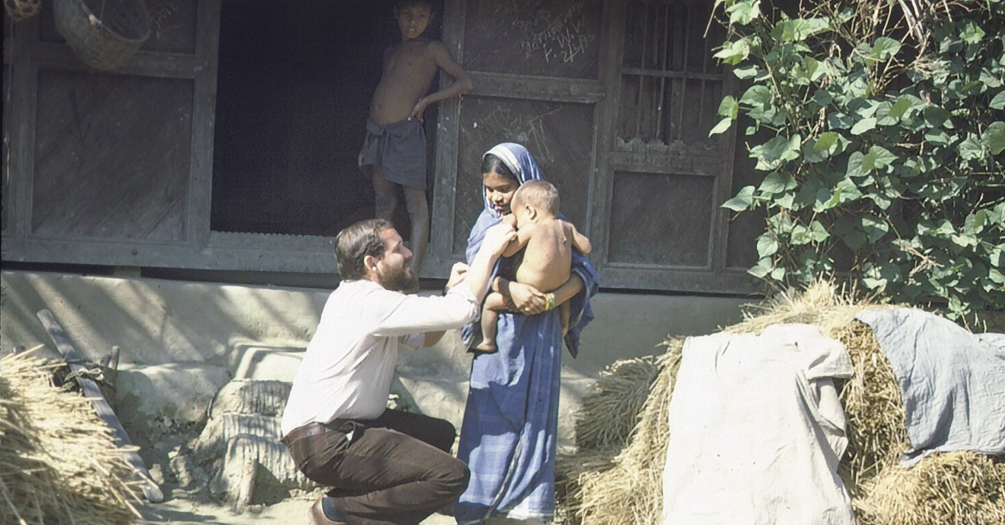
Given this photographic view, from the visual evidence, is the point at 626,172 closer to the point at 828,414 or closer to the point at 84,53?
the point at 828,414

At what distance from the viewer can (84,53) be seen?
5.64m

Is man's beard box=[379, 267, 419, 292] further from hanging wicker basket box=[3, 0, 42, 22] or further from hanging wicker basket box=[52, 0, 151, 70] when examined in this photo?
hanging wicker basket box=[3, 0, 42, 22]

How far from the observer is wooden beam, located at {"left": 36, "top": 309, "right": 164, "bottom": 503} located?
4.92 m

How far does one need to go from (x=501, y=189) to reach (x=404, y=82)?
2236 millimetres

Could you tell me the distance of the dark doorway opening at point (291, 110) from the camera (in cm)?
848

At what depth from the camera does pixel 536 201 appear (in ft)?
13.5

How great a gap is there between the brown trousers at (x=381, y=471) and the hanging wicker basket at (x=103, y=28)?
2.64 m

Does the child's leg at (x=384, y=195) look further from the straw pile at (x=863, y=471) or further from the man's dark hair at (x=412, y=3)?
the straw pile at (x=863, y=471)

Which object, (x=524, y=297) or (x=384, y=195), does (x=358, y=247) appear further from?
(x=384, y=195)

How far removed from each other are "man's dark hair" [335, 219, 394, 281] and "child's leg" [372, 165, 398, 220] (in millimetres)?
2431

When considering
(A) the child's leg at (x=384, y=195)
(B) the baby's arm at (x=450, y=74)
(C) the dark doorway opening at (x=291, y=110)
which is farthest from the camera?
(C) the dark doorway opening at (x=291, y=110)

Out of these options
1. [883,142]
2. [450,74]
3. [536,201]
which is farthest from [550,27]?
[536,201]

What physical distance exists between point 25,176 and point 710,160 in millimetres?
3924

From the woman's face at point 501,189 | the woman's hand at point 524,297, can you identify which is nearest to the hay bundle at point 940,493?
the woman's hand at point 524,297
